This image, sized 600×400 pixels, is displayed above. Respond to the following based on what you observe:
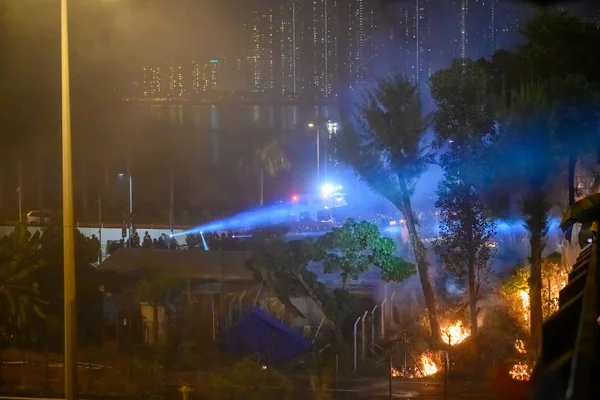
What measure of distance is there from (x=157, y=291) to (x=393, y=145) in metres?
6.83

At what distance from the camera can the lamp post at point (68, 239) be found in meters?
6.77

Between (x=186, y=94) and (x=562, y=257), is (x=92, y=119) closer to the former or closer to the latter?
(x=562, y=257)

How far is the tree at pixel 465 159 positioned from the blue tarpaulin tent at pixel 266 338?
3.94 meters

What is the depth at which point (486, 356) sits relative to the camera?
14852 mm

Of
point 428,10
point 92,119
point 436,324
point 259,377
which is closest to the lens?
point 259,377

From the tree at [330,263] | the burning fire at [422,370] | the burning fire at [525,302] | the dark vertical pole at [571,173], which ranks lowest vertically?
the burning fire at [422,370]

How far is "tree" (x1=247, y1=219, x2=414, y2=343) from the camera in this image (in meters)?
16.0

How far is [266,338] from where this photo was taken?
1532 centimetres

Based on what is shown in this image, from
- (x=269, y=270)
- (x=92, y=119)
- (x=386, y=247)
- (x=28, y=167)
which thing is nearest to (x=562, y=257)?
(x=386, y=247)

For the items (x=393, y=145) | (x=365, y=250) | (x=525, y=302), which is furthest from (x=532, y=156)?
(x=365, y=250)

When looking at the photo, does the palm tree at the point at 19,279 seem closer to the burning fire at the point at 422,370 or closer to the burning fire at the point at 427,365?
the burning fire at the point at 422,370

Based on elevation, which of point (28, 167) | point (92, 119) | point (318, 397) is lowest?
point (318, 397)

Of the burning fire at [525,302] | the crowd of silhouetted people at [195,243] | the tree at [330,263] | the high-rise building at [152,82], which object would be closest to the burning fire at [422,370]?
the tree at [330,263]

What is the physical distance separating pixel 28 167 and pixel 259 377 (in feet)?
58.2
